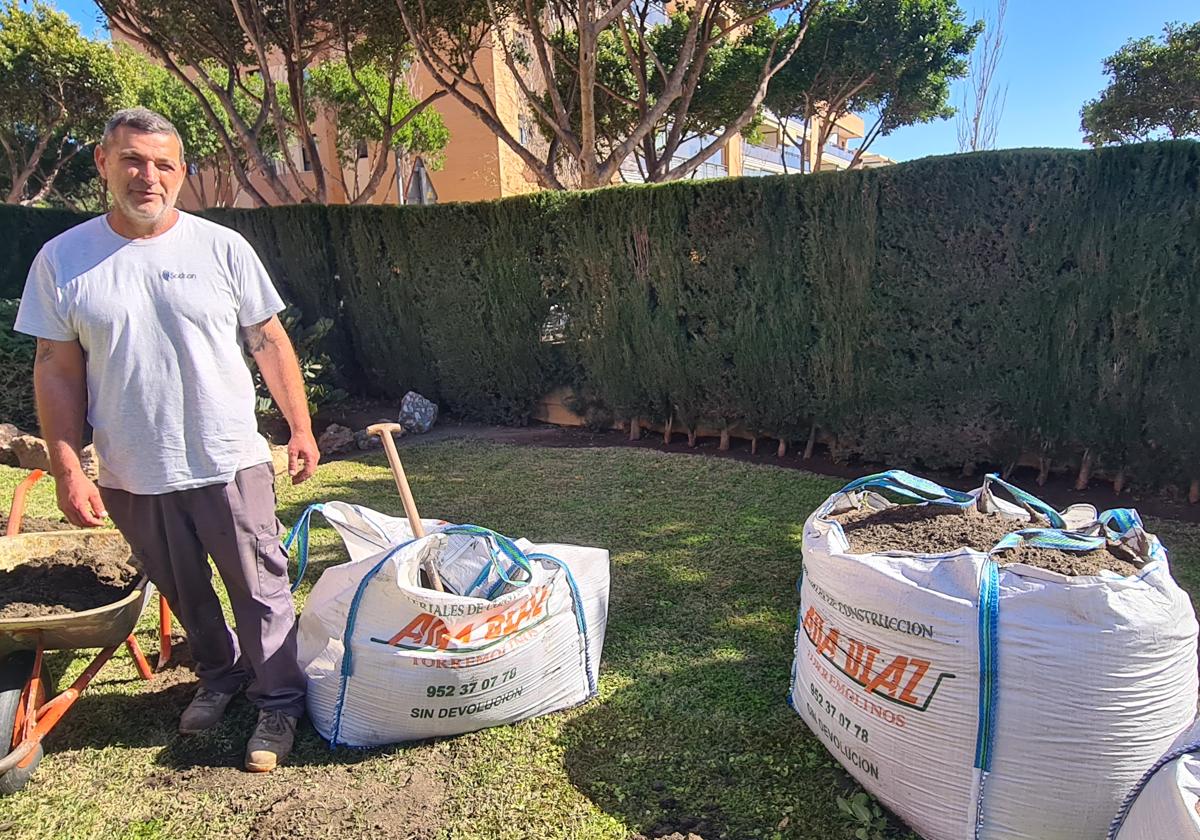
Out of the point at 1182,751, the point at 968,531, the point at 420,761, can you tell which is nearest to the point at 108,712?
the point at 420,761

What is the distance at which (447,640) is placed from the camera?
7.56 feet

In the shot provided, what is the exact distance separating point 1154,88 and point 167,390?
80.3ft

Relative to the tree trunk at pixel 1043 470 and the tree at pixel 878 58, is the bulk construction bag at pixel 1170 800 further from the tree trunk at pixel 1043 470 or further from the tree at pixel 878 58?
the tree at pixel 878 58

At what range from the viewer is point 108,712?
2738mm

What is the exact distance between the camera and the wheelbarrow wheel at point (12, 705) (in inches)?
86.5

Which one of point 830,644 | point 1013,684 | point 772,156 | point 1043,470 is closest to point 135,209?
point 830,644

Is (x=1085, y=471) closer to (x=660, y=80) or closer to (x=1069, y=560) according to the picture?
(x=1069, y=560)

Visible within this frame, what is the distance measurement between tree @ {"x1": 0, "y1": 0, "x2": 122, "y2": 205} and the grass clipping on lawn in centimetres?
1990

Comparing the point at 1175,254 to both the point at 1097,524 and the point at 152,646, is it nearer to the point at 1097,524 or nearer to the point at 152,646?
the point at 1097,524

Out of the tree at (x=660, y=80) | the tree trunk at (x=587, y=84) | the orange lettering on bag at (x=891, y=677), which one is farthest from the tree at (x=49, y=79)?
the orange lettering on bag at (x=891, y=677)

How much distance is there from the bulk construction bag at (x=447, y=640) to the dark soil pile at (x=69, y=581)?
0.70 m

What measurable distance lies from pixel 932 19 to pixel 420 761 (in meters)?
17.2

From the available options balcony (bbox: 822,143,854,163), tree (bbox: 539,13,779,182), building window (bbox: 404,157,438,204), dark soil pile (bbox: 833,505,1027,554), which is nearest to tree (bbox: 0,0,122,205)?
building window (bbox: 404,157,438,204)

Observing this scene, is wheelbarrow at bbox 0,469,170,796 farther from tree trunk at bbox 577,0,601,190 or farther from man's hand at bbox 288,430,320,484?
tree trunk at bbox 577,0,601,190
